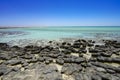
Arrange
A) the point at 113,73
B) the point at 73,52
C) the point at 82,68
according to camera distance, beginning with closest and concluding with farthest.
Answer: the point at 113,73 → the point at 82,68 → the point at 73,52

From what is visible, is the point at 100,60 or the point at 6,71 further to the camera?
the point at 100,60

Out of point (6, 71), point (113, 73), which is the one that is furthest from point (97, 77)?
point (6, 71)

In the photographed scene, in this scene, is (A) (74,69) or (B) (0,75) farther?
(A) (74,69)

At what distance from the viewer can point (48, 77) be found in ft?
13.9

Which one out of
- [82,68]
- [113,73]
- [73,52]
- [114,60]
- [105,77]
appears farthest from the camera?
[73,52]

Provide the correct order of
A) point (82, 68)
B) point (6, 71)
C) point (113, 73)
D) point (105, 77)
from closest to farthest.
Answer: point (105, 77) → point (113, 73) → point (6, 71) → point (82, 68)

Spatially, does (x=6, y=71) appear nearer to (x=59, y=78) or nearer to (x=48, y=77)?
(x=48, y=77)

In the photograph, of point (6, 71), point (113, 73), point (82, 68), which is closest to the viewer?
point (113, 73)

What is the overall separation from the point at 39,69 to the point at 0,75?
72.2 inches

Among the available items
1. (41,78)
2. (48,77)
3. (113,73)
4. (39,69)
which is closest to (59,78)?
(48,77)

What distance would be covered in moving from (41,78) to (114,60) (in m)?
4.79

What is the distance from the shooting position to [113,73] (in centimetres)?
450

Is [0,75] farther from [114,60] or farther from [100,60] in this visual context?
[114,60]

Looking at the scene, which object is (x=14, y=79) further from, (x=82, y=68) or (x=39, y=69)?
(x=82, y=68)
